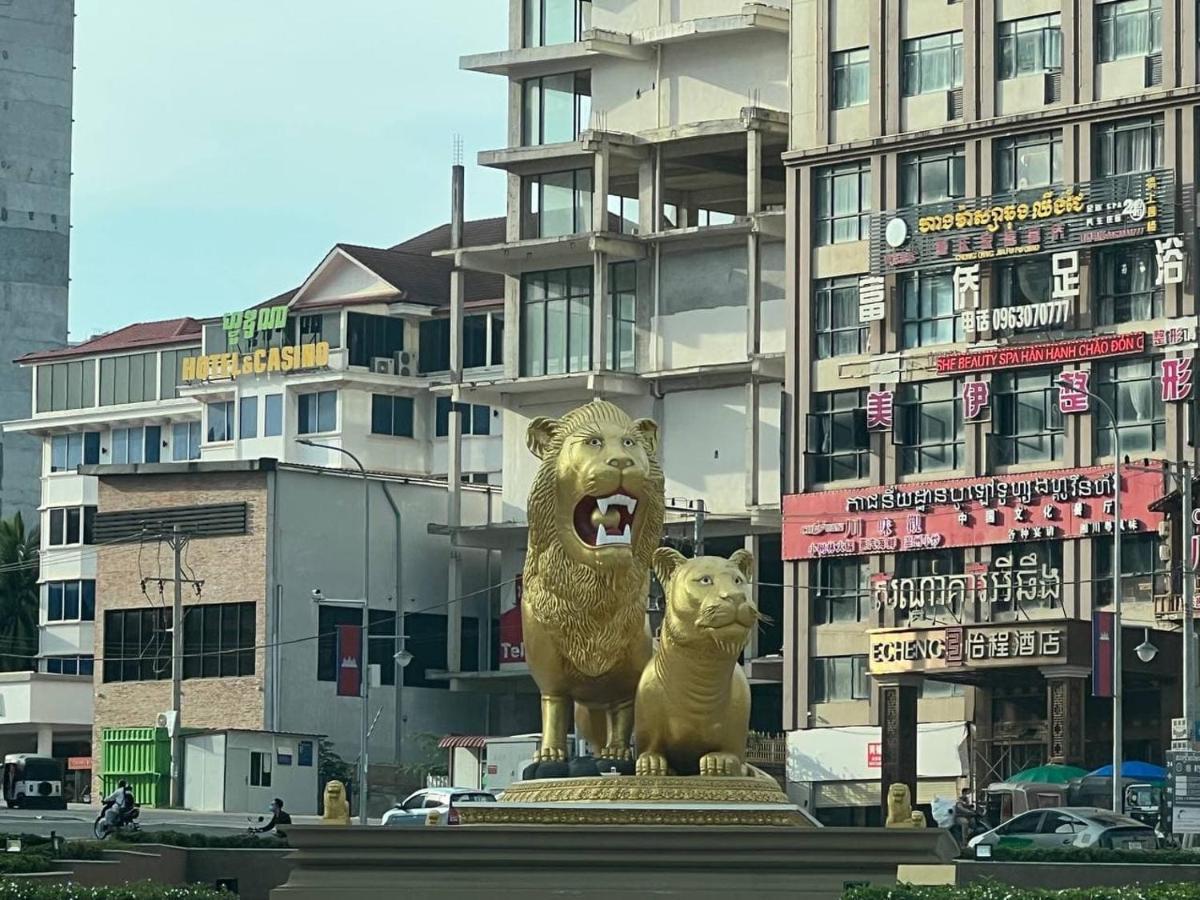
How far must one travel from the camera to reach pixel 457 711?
82375 mm

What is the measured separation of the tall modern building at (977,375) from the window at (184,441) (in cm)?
3311

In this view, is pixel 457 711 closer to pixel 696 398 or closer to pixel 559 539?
pixel 696 398

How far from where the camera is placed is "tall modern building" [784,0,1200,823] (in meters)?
64.2

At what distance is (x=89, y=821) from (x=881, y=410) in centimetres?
2259

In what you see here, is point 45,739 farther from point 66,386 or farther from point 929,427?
point 929,427

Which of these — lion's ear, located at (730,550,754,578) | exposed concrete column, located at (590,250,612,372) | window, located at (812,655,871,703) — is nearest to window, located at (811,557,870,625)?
window, located at (812,655,871,703)

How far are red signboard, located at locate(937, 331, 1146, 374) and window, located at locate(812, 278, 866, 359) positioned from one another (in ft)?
9.92

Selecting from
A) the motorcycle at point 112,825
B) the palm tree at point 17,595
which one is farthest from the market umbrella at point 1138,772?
the palm tree at point 17,595

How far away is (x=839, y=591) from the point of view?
229 ft

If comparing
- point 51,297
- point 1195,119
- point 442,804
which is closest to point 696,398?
point 1195,119

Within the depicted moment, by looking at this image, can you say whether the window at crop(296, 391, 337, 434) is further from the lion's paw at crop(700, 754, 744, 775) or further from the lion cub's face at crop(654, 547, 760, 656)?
the lion's paw at crop(700, 754, 744, 775)

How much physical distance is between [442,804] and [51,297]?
65.0m

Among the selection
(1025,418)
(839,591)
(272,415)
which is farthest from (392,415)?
(1025,418)

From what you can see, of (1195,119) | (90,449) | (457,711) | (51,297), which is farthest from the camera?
(51,297)
